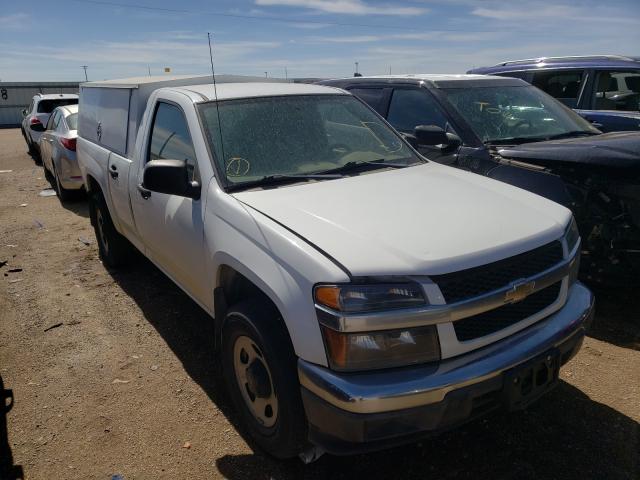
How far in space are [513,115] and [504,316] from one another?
11.6 feet

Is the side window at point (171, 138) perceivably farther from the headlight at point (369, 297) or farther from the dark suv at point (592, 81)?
the dark suv at point (592, 81)

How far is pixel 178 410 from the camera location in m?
3.17

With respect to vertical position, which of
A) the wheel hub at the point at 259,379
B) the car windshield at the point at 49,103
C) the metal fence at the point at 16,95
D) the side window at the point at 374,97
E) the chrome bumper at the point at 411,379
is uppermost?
the metal fence at the point at 16,95

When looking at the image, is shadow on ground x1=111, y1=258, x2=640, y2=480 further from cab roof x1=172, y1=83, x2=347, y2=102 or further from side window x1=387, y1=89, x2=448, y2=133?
side window x1=387, y1=89, x2=448, y2=133

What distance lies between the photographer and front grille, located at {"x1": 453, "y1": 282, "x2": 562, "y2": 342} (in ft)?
7.22

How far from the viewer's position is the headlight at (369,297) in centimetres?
207

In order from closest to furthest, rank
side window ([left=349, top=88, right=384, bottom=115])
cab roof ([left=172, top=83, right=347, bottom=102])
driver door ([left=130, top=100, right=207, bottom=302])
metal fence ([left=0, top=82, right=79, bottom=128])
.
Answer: driver door ([left=130, top=100, right=207, bottom=302]) < cab roof ([left=172, top=83, right=347, bottom=102]) < side window ([left=349, top=88, right=384, bottom=115]) < metal fence ([left=0, top=82, right=79, bottom=128])

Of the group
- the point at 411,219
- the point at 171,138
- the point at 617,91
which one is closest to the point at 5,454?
the point at 171,138

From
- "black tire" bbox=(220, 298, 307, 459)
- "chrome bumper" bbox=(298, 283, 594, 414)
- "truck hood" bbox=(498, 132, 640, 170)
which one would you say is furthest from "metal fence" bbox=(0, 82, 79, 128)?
"chrome bumper" bbox=(298, 283, 594, 414)

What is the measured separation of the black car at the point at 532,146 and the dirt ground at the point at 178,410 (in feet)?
2.30

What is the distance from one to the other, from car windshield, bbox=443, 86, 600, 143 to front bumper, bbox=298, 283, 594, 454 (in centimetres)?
318

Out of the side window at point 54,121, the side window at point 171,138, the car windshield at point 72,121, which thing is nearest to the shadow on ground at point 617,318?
the side window at point 171,138

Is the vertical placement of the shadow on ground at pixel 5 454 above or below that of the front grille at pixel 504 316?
below

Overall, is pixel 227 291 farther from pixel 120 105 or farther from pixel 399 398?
pixel 120 105
